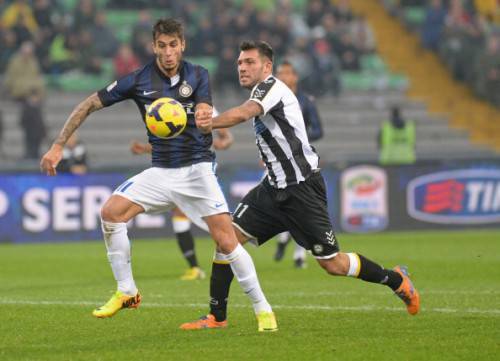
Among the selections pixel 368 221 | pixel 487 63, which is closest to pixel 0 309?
pixel 368 221

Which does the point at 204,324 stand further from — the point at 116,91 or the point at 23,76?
the point at 23,76

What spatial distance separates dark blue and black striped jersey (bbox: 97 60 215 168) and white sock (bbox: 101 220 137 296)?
24.4 inches

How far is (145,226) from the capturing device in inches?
800

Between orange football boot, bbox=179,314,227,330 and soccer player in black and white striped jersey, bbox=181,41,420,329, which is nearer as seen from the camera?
soccer player in black and white striped jersey, bbox=181,41,420,329

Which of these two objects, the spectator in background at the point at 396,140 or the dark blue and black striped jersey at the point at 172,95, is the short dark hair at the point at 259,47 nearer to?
the dark blue and black striped jersey at the point at 172,95

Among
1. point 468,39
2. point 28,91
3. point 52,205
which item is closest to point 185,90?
point 52,205

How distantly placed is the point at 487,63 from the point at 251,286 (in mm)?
19840

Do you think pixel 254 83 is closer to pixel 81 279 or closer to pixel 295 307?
pixel 295 307

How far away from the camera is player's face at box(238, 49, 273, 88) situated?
8852 millimetres

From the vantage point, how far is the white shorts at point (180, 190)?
900 centimetres

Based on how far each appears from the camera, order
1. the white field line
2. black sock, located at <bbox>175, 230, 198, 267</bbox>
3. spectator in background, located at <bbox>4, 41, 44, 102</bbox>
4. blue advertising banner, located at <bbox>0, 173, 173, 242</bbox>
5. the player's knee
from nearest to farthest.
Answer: the player's knee < the white field line < black sock, located at <bbox>175, 230, 198, 267</bbox> < blue advertising banner, located at <bbox>0, 173, 173, 242</bbox> < spectator in background, located at <bbox>4, 41, 44, 102</bbox>

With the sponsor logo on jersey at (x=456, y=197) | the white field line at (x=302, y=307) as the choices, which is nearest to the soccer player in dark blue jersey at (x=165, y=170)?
the white field line at (x=302, y=307)

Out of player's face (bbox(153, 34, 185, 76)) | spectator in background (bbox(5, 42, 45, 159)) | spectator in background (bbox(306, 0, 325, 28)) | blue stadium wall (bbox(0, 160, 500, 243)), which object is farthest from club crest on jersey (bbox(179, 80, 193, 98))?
spectator in background (bbox(306, 0, 325, 28))

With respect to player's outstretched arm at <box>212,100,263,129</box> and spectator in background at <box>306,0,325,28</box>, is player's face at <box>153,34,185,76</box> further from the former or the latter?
spectator in background at <box>306,0,325,28</box>
